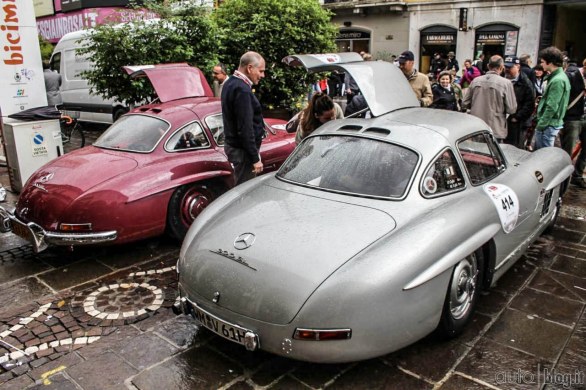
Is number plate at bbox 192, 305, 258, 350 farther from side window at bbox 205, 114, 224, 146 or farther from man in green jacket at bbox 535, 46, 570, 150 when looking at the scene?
man in green jacket at bbox 535, 46, 570, 150

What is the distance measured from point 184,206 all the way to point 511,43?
17.9m

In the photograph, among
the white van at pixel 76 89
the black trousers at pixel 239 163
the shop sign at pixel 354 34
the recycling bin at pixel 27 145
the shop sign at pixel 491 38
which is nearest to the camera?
the black trousers at pixel 239 163

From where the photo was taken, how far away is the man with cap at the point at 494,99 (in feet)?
22.4

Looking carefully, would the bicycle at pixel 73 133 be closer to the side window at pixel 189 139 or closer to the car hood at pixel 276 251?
the side window at pixel 189 139

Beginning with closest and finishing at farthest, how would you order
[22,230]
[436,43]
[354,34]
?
[22,230], [436,43], [354,34]

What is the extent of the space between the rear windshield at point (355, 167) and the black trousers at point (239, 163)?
112 cm

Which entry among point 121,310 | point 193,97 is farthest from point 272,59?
point 121,310

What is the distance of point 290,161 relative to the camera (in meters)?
4.29

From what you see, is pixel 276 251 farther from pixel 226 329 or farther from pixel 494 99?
pixel 494 99

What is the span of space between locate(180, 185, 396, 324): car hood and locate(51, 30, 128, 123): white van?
33.0 feet

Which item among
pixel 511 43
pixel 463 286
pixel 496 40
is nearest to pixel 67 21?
pixel 496 40

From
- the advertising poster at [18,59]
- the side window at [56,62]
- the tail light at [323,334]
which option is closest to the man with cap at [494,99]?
the tail light at [323,334]

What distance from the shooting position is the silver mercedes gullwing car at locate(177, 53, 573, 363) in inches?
110

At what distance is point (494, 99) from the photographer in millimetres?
6863
